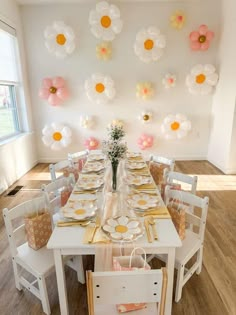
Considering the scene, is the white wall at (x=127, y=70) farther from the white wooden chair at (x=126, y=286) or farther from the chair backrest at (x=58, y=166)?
the white wooden chair at (x=126, y=286)

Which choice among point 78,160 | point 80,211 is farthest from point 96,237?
point 78,160

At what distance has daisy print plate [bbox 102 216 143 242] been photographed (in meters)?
1.14

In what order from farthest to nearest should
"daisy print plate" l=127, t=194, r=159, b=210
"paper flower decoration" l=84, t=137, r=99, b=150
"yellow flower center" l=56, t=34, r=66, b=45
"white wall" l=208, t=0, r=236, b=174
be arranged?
"paper flower decoration" l=84, t=137, r=99, b=150, "yellow flower center" l=56, t=34, r=66, b=45, "white wall" l=208, t=0, r=236, b=174, "daisy print plate" l=127, t=194, r=159, b=210

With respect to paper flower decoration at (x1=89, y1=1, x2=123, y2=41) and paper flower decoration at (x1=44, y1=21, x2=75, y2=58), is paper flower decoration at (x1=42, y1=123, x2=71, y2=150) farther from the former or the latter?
paper flower decoration at (x1=89, y1=1, x2=123, y2=41)

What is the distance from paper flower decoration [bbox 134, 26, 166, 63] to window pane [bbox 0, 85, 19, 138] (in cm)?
242

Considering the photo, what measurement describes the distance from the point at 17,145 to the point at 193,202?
128 inches

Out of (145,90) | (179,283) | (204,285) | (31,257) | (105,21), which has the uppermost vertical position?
(105,21)

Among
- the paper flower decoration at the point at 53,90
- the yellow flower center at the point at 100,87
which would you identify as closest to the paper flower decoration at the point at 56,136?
the paper flower decoration at the point at 53,90

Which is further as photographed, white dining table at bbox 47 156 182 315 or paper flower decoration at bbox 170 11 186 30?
paper flower decoration at bbox 170 11 186 30

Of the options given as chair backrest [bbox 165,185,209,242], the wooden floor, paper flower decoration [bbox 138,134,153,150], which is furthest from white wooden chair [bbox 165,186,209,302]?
paper flower decoration [bbox 138,134,153,150]

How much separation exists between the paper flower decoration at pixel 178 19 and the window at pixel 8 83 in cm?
279

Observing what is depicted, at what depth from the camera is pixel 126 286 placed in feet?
2.70

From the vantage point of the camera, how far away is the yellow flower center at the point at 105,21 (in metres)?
3.64

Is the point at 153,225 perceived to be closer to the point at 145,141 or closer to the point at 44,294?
the point at 44,294
